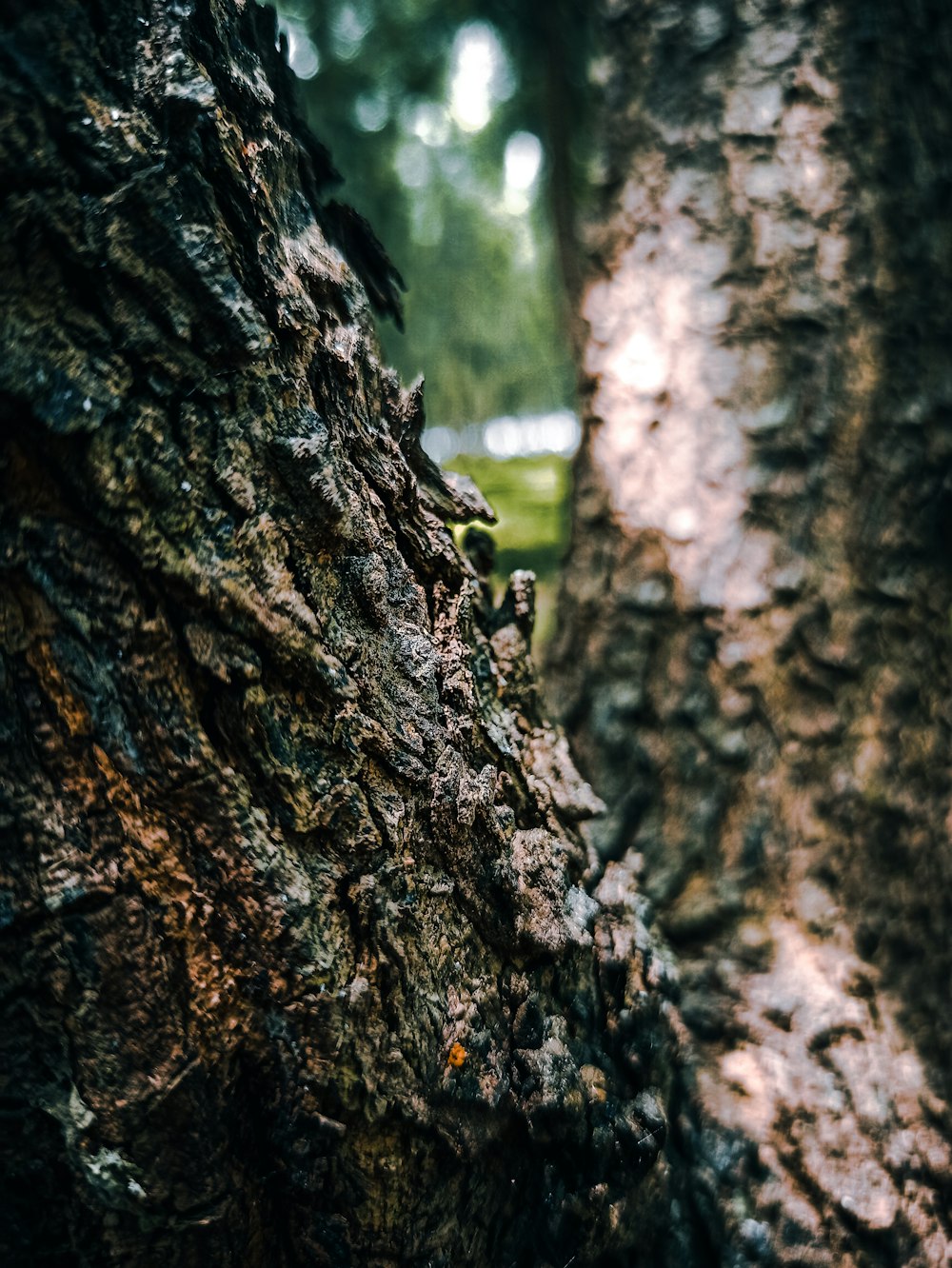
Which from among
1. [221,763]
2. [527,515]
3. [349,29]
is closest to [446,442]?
[527,515]

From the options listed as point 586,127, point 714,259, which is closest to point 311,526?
point 714,259

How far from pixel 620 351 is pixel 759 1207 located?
4.24 ft

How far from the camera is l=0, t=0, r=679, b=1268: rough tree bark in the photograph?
0.64 metres

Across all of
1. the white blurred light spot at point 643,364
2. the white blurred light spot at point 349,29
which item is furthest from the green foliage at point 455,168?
the white blurred light spot at point 643,364

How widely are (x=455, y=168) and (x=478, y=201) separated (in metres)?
0.17

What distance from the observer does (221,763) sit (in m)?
0.69

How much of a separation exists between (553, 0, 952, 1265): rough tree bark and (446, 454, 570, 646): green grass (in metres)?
0.52

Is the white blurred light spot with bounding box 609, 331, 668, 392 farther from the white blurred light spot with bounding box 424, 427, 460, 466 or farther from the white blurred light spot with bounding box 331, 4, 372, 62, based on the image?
the white blurred light spot with bounding box 331, 4, 372, 62

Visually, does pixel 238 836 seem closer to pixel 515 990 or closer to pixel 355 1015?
pixel 355 1015

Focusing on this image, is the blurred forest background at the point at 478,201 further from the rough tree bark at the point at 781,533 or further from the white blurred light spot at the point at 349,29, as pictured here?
the rough tree bark at the point at 781,533

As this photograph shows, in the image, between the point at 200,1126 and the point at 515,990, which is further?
the point at 515,990

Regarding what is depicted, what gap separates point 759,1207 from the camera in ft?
3.24

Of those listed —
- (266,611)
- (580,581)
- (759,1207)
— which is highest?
(580,581)

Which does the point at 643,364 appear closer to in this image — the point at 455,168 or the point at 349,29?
the point at 349,29
